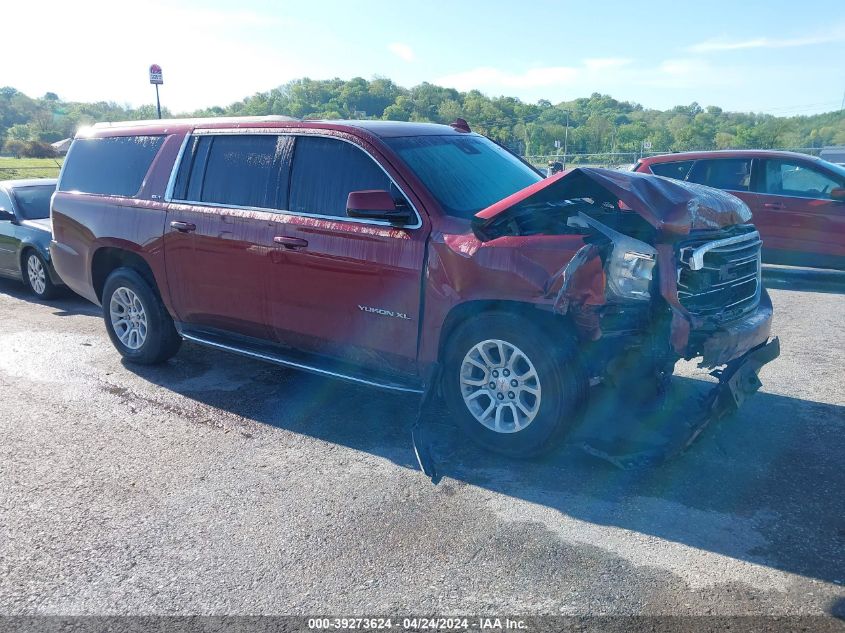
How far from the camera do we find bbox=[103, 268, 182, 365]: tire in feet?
19.3

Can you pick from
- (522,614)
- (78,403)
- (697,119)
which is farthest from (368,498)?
(697,119)

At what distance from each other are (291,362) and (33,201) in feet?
21.7

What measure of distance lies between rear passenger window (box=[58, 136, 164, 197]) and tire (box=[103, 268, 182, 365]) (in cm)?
74

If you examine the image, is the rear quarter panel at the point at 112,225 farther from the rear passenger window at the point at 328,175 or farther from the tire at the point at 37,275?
the tire at the point at 37,275

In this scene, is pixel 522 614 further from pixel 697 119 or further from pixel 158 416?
pixel 697 119

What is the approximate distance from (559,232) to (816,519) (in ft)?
6.41

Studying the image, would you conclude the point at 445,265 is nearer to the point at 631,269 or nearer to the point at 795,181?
the point at 631,269

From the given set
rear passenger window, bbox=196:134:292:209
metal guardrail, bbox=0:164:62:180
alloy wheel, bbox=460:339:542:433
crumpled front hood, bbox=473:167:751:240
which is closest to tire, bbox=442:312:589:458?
alloy wheel, bbox=460:339:542:433

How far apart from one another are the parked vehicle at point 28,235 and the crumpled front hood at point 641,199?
6816mm

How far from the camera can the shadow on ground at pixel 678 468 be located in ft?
11.1

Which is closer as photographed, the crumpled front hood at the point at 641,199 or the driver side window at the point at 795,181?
the crumpled front hood at the point at 641,199

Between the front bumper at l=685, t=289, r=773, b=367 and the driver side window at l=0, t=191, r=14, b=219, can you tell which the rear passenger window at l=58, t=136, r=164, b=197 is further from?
the front bumper at l=685, t=289, r=773, b=367

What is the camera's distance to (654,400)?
4258mm

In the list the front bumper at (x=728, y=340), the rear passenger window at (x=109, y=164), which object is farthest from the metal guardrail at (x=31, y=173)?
the front bumper at (x=728, y=340)
